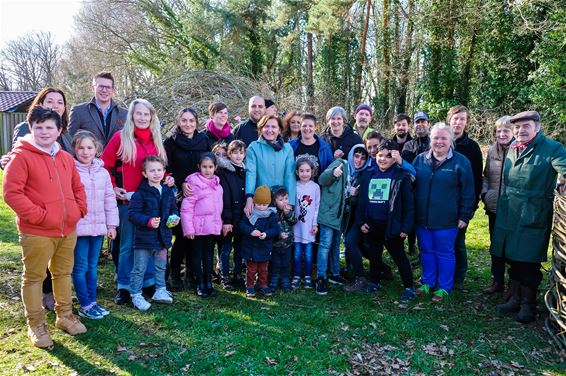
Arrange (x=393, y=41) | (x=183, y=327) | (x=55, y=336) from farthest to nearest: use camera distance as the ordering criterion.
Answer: (x=393, y=41)
(x=183, y=327)
(x=55, y=336)

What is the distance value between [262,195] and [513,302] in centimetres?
308

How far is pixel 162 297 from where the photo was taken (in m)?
4.77

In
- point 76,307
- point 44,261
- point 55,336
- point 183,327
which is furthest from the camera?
point 76,307

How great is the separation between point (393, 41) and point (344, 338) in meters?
18.0

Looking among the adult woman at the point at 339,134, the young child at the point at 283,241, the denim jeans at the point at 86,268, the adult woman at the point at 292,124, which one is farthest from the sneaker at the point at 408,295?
the denim jeans at the point at 86,268

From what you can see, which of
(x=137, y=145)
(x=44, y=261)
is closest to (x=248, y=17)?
(x=137, y=145)

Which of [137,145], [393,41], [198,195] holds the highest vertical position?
[393,41]

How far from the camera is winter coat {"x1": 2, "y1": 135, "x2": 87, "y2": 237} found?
11.4ft

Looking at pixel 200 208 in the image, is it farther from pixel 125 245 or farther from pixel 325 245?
pixel 325 245

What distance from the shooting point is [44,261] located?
3.68m

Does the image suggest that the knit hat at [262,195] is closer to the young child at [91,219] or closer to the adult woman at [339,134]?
the adult woman at [339,134]

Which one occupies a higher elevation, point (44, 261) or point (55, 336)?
point (44, 261)

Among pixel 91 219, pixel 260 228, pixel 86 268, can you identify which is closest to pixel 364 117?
pixel 260 228

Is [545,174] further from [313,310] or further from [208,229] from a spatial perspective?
[208,229]
